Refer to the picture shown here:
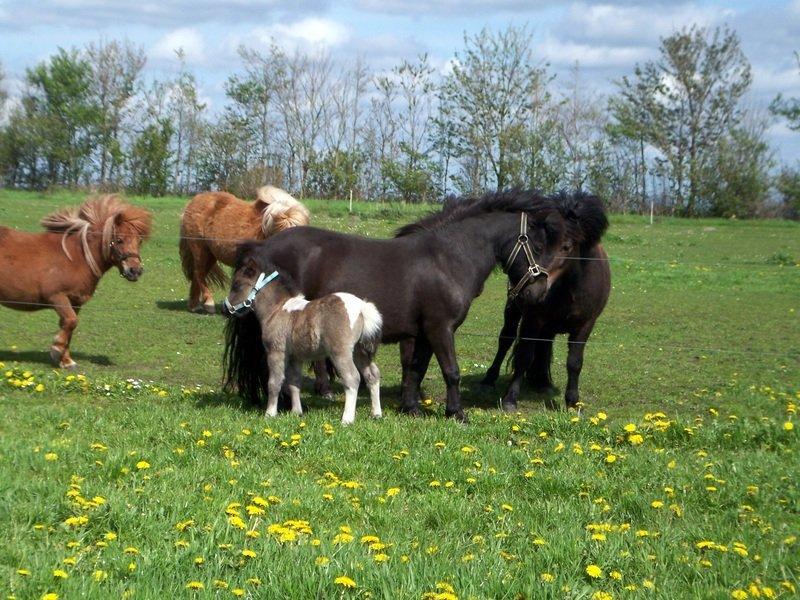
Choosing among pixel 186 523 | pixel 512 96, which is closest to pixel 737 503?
pixel 186 523

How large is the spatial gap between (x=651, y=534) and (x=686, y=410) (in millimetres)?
4972

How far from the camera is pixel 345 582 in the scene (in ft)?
12.6

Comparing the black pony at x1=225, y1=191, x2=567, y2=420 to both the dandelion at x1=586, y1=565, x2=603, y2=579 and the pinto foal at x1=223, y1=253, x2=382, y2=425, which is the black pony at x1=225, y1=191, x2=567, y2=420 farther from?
the dandelion at x1=586, y1=565, x2=603, y2=579

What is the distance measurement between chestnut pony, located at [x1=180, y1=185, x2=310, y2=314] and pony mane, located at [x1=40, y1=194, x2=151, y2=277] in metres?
2.72

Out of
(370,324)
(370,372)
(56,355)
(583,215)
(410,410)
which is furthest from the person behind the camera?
(56,355)

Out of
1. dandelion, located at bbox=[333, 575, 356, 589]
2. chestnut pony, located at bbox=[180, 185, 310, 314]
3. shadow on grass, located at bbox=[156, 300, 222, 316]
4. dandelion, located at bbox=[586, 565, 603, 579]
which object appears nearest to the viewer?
dandelion, located at bbox=[333, 575, 356, 589]

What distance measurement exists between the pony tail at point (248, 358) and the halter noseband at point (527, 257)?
8.23ft

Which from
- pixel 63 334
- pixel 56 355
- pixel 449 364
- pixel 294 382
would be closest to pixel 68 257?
pixel 63 334

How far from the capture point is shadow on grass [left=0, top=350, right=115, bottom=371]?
36.8 ft

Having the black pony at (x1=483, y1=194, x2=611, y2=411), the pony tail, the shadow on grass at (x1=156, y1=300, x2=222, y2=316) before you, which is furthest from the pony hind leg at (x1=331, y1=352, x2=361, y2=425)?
the shadow on grass at (x1=156, y1=300, x2=222, y2=316)

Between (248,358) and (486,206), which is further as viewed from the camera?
(486,206)

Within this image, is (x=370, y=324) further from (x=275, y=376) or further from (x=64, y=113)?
(x=64, y=113)

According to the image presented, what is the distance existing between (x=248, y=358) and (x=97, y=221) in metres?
3.86

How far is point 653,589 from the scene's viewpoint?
417 centimetres
